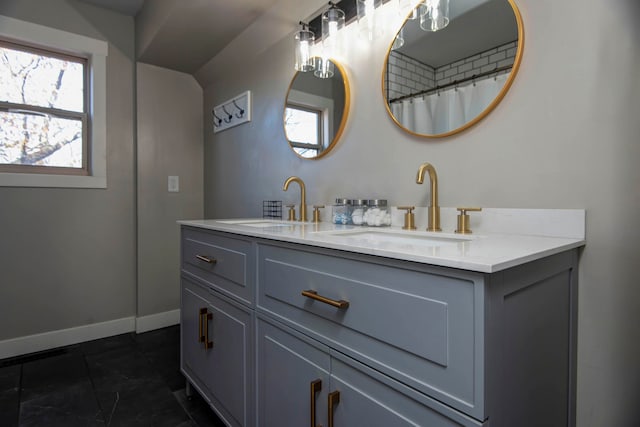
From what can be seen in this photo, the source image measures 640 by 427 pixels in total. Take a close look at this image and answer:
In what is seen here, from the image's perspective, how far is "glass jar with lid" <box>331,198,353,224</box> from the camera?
1.50 m

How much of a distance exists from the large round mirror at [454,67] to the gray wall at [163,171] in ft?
6.71

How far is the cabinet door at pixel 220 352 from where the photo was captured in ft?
4.00

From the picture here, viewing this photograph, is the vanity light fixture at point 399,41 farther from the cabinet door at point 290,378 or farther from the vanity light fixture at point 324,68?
the cabinet door at point 290,378

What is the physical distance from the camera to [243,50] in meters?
2.33

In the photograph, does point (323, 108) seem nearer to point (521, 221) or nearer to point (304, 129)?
point (304, 129)

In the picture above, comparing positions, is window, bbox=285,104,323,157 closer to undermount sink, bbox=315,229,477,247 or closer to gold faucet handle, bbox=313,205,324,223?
gold faucet handle, bbox=313,205,324,223

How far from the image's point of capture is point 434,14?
1.23 metres

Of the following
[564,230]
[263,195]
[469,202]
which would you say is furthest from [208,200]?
[564,230]

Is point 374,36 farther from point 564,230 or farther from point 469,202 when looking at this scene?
point 564,230

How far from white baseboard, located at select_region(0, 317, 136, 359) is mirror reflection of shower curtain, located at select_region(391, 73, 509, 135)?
8.39 ft

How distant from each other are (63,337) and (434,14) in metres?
2.97

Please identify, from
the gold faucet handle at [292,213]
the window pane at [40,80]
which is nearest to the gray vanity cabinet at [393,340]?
the gold faucet handle at [292,213]

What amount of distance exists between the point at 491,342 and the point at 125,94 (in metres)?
2.96

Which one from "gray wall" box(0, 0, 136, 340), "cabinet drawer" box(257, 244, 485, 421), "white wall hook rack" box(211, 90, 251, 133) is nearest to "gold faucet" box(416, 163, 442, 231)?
"cabinet drawer" box(257, 244, 485, 421)
